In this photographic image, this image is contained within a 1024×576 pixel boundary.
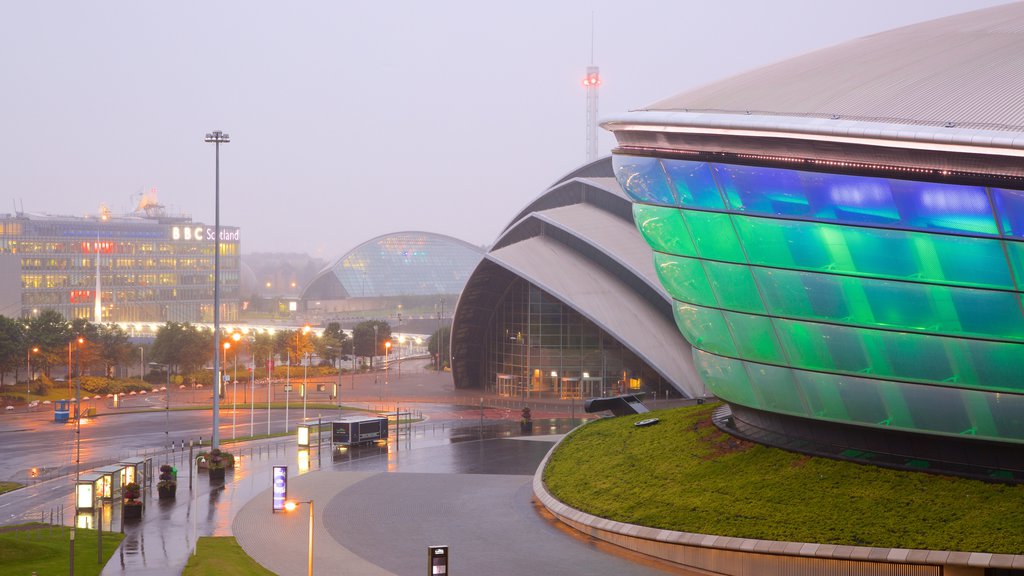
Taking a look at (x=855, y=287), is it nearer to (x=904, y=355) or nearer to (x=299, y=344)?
(x=904, y=355)

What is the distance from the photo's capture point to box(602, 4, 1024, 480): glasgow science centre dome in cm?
2747

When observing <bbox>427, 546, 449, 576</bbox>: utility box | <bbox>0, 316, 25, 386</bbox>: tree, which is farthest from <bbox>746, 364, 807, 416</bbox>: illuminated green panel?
<bbox>0, 316, 25, 386</bbox>: tree

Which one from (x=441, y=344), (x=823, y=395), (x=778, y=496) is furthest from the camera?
(x=441, y=344)

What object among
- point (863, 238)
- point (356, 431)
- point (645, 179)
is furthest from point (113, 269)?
point (863, 238)

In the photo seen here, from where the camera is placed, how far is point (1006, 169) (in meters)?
26.2

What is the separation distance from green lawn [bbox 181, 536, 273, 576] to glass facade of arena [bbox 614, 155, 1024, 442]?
1627cm

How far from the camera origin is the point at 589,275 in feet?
256

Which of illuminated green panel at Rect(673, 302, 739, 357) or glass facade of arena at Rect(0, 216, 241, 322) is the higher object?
glass facade of arena at Rect(0, 216, 241, 322)

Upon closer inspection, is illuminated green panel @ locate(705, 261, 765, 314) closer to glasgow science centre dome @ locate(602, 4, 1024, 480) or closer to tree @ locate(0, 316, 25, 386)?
glasgow science centre dome @ locate(602, 4, 1024, 480)

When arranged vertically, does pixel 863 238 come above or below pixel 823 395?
above

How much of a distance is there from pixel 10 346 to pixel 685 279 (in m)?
67.2

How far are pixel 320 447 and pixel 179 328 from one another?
4874 centimetres

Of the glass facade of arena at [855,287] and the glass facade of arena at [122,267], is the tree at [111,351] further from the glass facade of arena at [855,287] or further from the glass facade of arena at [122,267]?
the glass facade of arena at [855,287]

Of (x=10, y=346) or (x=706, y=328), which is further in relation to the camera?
(x=10, y=346)
